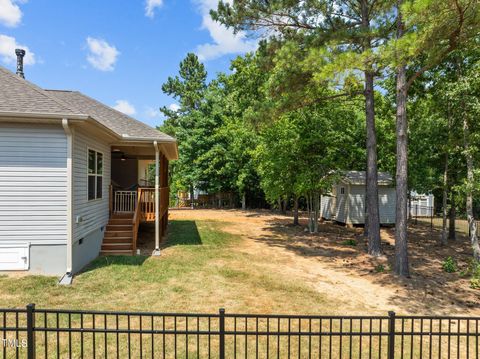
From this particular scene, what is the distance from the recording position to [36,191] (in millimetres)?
7707

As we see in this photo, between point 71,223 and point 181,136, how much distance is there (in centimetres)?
2255

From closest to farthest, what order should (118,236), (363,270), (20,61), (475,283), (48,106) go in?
(48,106)
(475,283)
(363,270)
(118,236)
(20,61)

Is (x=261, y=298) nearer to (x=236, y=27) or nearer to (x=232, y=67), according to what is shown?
(x=236, y=27)

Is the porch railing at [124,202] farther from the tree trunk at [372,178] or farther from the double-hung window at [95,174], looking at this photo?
the tree trunk at [372,178]

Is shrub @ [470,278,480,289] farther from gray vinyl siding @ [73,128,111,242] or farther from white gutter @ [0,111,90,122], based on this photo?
white gutter @ [0,111,90,122]

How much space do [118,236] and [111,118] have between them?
4.48 meters

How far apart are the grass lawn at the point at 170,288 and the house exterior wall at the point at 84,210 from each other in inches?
17.3

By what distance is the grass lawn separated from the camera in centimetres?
625

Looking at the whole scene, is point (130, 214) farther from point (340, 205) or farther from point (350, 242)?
point (340, 205)

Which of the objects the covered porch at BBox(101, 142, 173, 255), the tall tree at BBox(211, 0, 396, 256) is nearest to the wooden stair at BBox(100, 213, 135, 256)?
the covered porch at BBox(101, 142, 173, 255)

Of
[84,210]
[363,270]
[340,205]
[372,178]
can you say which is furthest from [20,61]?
[340,205]

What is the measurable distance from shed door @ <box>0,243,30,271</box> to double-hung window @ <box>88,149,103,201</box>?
212 cm

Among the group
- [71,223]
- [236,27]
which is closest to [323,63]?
[236,27]

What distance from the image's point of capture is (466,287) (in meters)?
8.32
